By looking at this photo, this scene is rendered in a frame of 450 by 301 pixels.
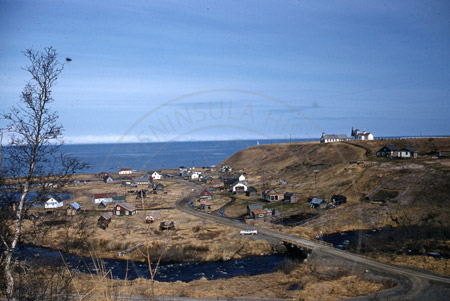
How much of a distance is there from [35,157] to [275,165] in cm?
11220

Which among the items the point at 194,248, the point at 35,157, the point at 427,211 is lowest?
the point at 194,248

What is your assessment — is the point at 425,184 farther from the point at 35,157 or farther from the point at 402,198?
the point at 35,157

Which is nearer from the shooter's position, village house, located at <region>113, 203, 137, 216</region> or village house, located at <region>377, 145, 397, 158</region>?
village house, located at <region>113, 203, 137, 216</region>

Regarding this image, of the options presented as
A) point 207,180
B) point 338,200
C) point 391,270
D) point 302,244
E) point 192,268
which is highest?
point 338,200

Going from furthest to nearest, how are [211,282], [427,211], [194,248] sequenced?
1. [427,211]
2. [194,248]
3. [211,282]

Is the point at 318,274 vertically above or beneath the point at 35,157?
beneath

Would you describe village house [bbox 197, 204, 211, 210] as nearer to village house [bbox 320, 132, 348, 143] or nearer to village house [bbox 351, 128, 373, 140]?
village house [bbox 320, 132, 348, 143]

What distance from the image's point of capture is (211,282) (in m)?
28.8

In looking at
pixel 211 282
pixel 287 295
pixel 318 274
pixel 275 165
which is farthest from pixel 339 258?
pixel 275 165

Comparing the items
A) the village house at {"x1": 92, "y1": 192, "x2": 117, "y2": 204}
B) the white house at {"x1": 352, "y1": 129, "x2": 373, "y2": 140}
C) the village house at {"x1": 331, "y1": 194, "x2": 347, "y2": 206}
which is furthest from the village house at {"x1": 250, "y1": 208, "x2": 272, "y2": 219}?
the white house at {"x1": 352, "y1": 129, "x2": 373, "y2": 140}

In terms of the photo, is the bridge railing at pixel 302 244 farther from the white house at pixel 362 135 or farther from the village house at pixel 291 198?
the white house at pixel 362 135

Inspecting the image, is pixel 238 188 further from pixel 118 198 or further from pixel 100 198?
pixel 100 198

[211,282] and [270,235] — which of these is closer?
[211,282]

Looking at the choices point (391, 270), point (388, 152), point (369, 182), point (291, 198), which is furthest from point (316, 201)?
point (388, 152)
